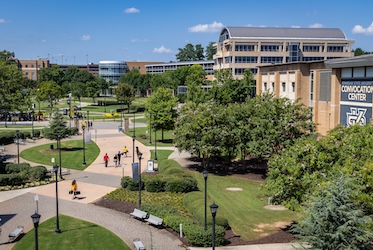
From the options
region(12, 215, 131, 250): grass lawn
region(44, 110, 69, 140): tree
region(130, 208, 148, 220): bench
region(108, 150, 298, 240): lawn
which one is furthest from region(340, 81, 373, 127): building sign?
region(44, 110, 69, 140): tree

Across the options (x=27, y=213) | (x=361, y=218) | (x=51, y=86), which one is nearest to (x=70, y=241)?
(x=27, y=213)

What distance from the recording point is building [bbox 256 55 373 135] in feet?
131

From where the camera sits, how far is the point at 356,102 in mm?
41688

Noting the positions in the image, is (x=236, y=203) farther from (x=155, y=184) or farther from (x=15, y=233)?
(x=15, y=233)

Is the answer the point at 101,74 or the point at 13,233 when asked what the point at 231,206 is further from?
the point at 101,74

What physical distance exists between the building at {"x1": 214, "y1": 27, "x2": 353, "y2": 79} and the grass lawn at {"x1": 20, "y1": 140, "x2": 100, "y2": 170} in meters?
53.0

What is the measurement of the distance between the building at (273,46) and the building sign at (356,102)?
199ft

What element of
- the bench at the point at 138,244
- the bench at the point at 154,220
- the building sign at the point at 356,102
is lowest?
the bench at the point at 138,244

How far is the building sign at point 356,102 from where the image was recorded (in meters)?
39.5

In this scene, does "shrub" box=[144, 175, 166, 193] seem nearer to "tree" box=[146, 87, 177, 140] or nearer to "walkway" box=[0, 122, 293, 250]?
"walkway" box=[0, 122, 293, 250]

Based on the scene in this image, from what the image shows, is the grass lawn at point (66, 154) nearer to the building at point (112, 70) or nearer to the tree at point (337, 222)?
the tree at point (337, 222)

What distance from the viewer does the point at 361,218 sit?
57.8ft

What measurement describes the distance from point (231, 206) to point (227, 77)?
176 feet

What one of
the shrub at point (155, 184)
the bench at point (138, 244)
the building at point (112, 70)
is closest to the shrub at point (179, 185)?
the shrub at point (155, 184)
